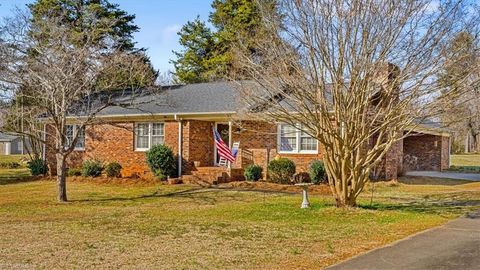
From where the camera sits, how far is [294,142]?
823 inches

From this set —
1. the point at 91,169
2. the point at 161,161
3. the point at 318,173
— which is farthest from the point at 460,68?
the point at 91,169

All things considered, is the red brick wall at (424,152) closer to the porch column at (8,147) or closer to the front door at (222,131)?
the front door at (222,131)

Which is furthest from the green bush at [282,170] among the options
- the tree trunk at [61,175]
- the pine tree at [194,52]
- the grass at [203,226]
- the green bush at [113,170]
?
the pine tree at [194,52]

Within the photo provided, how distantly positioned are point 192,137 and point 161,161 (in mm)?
1819

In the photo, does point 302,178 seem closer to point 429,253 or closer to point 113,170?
point 113,170

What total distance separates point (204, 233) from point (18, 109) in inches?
424

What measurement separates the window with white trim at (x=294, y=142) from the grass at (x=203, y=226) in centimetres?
301

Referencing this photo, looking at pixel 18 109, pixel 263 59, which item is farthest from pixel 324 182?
pixel 18 109

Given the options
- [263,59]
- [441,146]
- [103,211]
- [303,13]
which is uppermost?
[303,13]

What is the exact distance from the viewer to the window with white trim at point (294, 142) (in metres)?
20.5

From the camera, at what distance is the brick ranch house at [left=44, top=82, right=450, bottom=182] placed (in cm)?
2081

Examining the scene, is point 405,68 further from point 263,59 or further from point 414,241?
point 414,241

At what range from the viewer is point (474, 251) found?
322 inches

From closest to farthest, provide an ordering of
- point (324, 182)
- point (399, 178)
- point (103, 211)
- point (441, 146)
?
1. point (103, 211)
2. point (324, 182)
3. point (399, 178)
4. point (441, 146)
